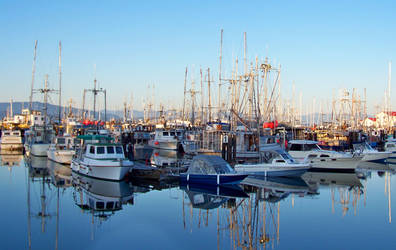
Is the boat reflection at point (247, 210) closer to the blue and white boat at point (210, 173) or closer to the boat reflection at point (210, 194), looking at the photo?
the boat reflection at point (210, 194)

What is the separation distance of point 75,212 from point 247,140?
2236cm

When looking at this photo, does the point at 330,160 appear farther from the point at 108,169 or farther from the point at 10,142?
the point at 10,142

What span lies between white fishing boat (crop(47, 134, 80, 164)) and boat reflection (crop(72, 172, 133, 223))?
9.24m

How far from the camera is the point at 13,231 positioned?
1716cm

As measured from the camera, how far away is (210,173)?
27047 millimetres

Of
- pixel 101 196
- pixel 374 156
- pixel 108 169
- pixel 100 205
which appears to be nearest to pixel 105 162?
pixel 108 169

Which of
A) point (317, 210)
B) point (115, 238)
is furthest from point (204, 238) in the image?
point (317, 210)

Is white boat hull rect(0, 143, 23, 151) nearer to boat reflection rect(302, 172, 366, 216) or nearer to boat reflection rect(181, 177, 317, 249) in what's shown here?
boat reflection rect(181, 177, 317, 249)

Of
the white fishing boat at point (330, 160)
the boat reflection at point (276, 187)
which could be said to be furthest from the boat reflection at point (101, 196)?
the white fishing boat at point (330, 160)

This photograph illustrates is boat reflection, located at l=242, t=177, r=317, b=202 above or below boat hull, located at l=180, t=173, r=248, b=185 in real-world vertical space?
below

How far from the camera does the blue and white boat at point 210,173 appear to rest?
1051 inches

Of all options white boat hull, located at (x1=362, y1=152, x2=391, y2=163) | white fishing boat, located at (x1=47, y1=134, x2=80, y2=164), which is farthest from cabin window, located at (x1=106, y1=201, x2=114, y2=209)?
white boat hull, located at (x1=362, y1=152, x2=391, y2=163)

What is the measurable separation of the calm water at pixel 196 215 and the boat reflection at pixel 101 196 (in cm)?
5

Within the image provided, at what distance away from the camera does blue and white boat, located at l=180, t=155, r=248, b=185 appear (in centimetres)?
2669
